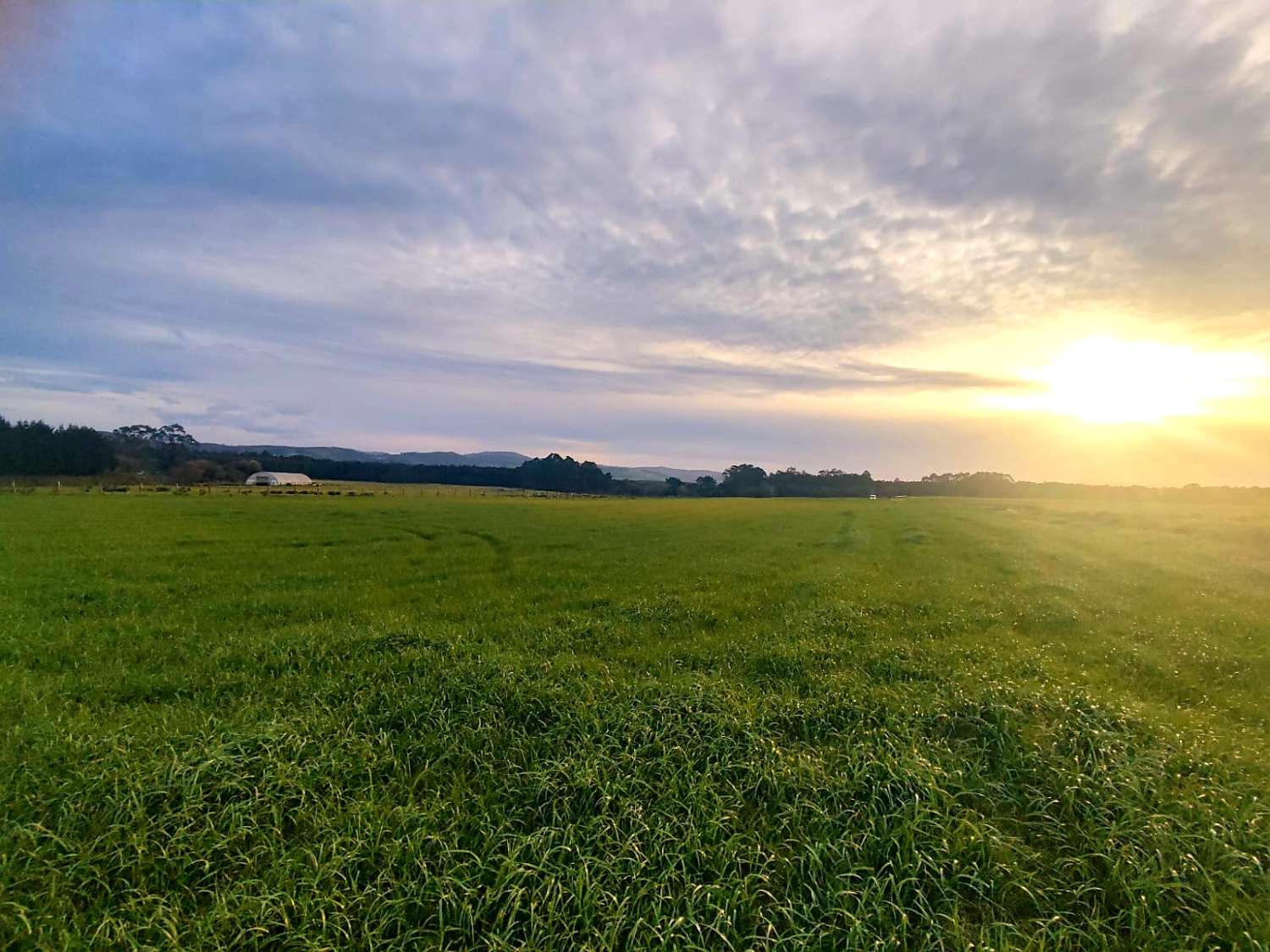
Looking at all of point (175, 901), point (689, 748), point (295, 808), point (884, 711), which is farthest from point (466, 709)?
point (884, 711)

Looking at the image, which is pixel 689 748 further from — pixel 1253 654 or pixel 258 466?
pixel 258 466

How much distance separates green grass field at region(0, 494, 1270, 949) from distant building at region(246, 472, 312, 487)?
323ft

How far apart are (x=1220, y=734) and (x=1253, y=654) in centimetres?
518

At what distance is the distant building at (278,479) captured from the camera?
104500 millimetres

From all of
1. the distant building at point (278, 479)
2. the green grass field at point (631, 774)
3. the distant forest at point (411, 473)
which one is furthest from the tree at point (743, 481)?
the green grass field at point (631, 774)

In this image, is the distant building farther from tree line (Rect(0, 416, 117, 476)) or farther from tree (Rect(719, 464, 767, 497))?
tree (Rect(719, 464, 767, 497))

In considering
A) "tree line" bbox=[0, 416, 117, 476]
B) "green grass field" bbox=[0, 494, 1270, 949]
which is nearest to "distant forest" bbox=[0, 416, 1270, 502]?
"tree line" bbox=[0, 416, 117, 476]

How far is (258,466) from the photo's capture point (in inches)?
4897

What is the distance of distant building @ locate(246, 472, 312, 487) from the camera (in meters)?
104

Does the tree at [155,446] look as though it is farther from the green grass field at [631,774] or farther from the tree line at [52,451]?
the green grass field at [631,774]

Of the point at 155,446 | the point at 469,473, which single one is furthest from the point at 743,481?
the point at 155,446

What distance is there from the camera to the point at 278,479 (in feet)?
367

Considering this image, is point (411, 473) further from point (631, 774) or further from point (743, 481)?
point (631, 774)

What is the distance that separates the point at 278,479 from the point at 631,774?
4827 inches
